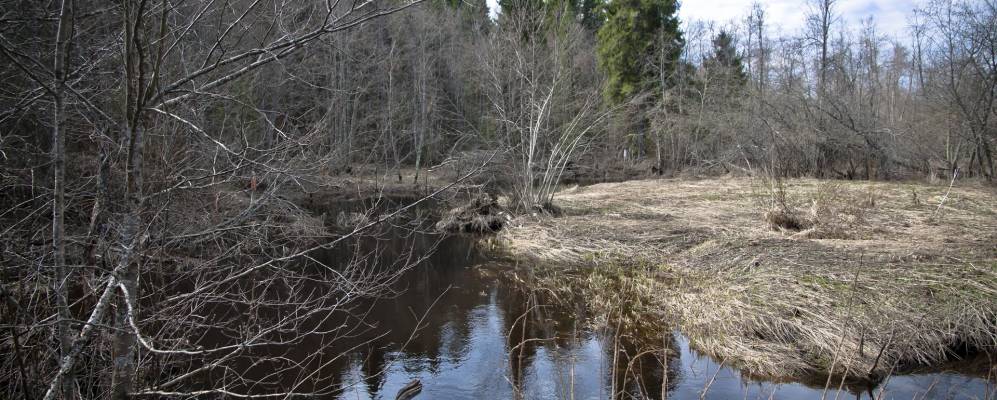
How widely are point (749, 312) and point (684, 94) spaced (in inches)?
925

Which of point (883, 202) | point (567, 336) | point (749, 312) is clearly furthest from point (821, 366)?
point (883, 202)

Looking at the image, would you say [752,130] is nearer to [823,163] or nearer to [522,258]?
[823,163]

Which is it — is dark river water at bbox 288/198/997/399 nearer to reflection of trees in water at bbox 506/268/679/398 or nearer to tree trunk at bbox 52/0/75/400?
reflection of trees in water at bbox 506/268/679/398

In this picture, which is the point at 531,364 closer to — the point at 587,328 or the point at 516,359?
the point at 516,359

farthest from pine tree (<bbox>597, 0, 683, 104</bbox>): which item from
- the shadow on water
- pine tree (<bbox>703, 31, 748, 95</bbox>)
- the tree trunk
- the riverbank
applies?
the tree trunk

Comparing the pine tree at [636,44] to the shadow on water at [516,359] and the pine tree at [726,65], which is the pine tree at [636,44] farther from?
the shadow on water at [516,359]

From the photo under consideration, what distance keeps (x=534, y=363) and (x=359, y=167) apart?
115 inches

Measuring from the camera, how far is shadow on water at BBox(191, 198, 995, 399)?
5691 millimetres

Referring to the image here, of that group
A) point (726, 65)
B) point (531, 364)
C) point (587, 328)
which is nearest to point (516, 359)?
point (531, 364)

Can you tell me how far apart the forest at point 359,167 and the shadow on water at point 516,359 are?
195 mm

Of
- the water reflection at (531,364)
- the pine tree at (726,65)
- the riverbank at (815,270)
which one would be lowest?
the water reflection at (531,364)

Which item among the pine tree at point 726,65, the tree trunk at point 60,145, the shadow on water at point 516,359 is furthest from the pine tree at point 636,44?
the tree trunk at point 60,145

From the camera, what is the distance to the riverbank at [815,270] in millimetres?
6184

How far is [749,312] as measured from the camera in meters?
6.96
